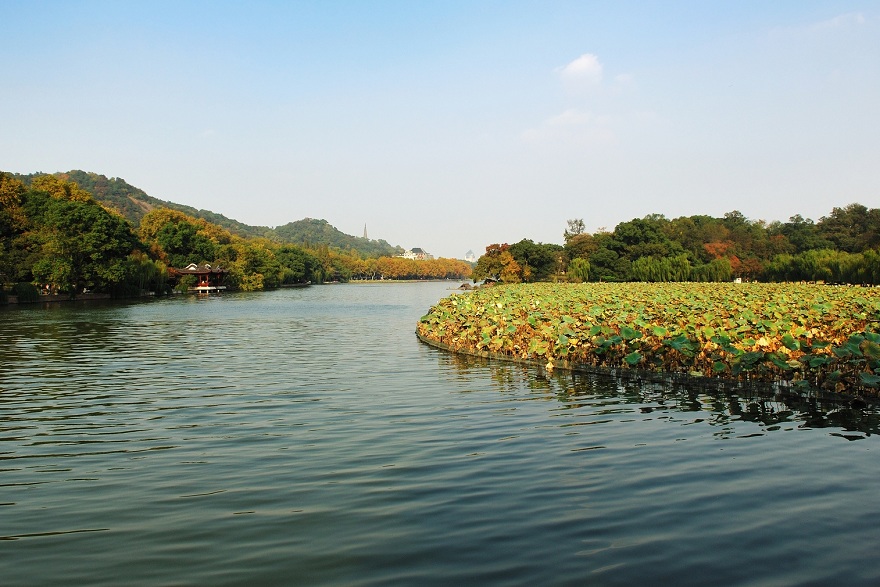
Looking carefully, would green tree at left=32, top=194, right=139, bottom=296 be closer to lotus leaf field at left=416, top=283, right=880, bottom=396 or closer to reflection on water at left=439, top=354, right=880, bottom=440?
lotus leaf field at left=416, top=283, right=880, bottom=396

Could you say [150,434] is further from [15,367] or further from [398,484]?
[15,367]

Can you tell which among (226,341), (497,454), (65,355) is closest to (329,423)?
(497,454)

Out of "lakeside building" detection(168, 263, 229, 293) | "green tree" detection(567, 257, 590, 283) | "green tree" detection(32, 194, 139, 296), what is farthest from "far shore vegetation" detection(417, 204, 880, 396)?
"lakeside building" detection(168, 263, 229, 293)

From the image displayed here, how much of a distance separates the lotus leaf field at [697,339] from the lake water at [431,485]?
102 centimetres

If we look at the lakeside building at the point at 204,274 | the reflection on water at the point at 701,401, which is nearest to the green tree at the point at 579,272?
the lakeside building at the point at 204,274

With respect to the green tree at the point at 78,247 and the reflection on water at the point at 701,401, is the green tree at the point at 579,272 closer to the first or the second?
the green tree at the point at 78,247

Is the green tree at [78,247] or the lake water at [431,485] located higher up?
the green tree at [78,247]

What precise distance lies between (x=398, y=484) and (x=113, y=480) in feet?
10.8

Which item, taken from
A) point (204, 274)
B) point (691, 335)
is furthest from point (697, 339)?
point (204, 274)

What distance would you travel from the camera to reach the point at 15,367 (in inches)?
723

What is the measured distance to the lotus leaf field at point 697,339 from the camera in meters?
12.9

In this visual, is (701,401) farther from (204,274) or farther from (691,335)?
(204,274)

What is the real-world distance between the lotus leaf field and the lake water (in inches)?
40.1

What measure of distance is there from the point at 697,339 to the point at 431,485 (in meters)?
10.3
